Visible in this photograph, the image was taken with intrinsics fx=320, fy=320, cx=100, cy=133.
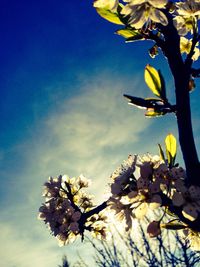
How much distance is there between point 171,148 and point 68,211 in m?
0.83

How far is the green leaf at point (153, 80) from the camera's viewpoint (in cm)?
163

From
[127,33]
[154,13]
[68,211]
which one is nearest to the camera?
[154,13]

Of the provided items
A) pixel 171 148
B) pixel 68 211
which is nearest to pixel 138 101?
pixel 171 148

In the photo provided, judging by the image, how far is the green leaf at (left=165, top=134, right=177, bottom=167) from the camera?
168 centimetres

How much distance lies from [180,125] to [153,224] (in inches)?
18.0

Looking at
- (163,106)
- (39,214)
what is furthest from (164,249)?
(163,106)

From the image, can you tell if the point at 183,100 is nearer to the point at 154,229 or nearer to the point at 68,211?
the point at 154,229

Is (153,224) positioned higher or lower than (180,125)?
lower

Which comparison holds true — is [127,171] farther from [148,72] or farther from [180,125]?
[148,72]

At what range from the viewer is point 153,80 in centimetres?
164

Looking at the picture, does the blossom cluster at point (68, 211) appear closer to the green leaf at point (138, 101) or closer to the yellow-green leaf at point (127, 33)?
the green leaf at point (138, 101)

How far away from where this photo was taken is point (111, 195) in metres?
1.58

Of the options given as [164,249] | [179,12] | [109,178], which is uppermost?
[164,249]

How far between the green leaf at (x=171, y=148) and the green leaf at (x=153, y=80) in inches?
9.5
